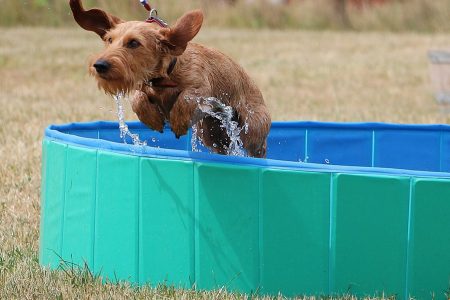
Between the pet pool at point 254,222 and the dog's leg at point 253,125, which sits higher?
the dog's leg at point 253,125

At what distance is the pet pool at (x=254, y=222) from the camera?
3666mm

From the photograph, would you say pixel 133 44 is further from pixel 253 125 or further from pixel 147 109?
pixel 253 125

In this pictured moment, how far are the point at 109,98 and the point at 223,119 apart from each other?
658 cm

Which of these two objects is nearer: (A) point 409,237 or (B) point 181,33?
(A) point 409,237

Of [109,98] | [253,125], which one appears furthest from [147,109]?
[109,98]

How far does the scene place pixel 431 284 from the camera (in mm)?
3750

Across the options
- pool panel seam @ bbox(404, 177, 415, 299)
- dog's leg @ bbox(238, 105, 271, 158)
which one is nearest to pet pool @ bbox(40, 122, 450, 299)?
pool panel seam @ bbox(404, 177, 415, 299)

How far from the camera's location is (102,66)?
3695 millimetres

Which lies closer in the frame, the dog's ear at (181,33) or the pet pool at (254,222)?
the pet pool at (254,222)

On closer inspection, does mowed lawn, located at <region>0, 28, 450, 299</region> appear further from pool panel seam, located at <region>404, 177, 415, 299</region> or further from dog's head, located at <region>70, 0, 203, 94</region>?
dog's head, located at <region>70, 0, 203, 94</region>

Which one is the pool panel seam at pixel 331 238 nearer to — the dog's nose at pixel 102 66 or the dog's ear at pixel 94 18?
the dog's nose at pixel 102 66

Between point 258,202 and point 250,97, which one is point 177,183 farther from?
point 250,97

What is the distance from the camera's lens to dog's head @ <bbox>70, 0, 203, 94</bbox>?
3.73 meters

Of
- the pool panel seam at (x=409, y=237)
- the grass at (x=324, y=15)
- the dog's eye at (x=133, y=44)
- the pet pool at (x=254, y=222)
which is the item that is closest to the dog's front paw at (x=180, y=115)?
the pet pool at (x=254, y=222)
